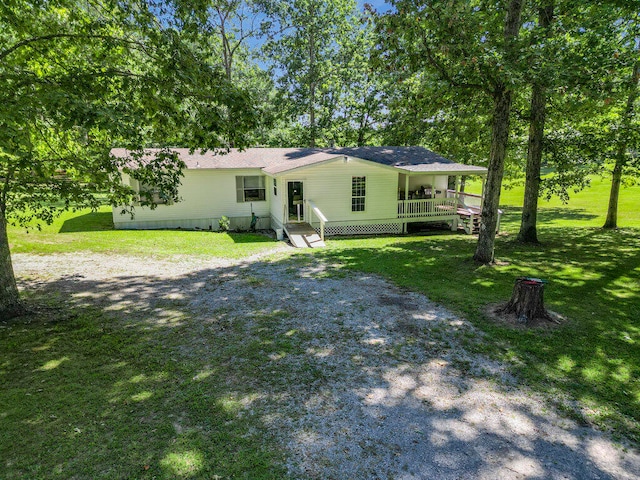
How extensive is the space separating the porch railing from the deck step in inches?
187

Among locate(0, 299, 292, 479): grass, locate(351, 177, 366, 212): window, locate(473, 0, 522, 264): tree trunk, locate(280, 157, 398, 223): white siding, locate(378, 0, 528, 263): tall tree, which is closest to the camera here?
locate(0, 299, 292, 479): grass

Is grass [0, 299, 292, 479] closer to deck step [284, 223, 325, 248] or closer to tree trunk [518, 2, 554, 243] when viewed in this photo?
deck step [284, 223, 325, 248]

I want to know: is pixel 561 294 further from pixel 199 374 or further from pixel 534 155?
pixel 199 374

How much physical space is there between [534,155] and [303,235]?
355 inches

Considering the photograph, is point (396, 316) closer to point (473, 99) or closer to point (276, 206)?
point (473, 99)

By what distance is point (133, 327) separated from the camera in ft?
21.9

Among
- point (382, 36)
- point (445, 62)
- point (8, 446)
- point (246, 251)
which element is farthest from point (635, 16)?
point (8, 446)

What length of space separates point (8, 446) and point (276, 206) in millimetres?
14327

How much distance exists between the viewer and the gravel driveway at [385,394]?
11.9 ft

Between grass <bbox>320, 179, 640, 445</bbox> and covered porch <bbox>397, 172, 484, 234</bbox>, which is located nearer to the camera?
grass <bbox>320, 179, 640, 445</bbox>

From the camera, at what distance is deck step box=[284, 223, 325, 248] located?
14.4 metres

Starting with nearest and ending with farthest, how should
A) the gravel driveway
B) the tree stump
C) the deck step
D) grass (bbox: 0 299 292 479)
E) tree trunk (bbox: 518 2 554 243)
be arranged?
1. grass (bbox: 0 299 292 479)
2. the gravel driveway
3. the tree stump
4. tree trunk (bbox: 518 2 554 243)
5. the deck step

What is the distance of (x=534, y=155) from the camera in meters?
13.3

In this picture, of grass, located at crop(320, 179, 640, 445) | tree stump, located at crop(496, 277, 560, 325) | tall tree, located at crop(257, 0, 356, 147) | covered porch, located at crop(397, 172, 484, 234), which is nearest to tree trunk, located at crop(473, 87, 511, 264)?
grass, located at crop(320, 179, 640, 445)
